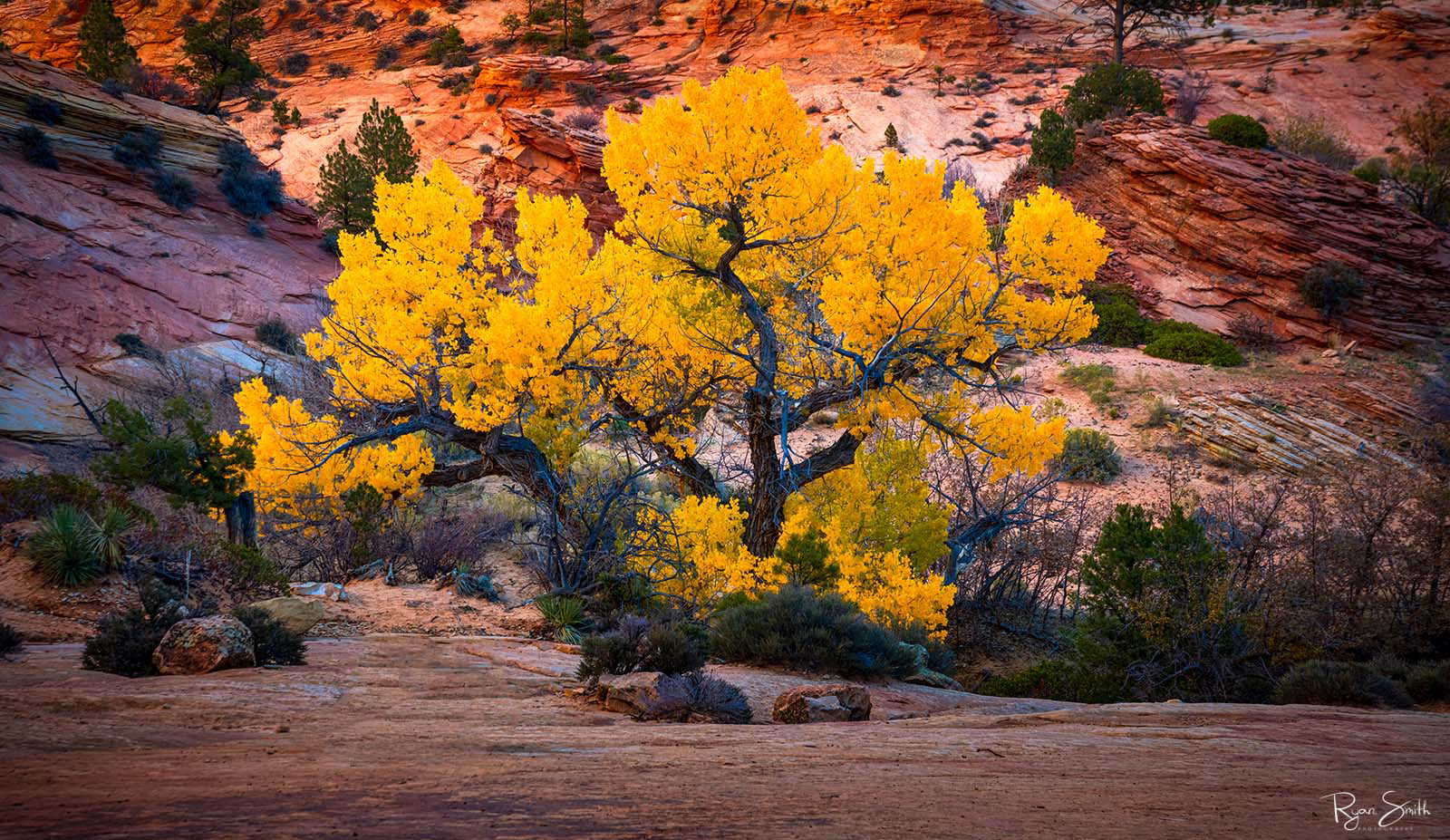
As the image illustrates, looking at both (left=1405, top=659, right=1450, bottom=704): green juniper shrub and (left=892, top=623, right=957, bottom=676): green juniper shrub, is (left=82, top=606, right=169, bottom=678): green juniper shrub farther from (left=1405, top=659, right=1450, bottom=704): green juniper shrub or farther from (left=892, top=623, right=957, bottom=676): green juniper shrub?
(left=1405, top=659, right=1450, bottom=704): green juniper shrub

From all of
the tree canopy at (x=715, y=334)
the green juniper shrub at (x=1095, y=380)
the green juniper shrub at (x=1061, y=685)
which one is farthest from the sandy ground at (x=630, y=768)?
the green juniper shrub at (x=1095, y=380)

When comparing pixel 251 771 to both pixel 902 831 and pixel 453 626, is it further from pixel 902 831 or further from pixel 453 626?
pixel 453 626

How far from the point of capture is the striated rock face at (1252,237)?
25297mm

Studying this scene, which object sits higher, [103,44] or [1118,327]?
[103,44]

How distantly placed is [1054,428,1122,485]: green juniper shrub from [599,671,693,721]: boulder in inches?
619

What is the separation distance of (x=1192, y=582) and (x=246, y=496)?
12.2 meters

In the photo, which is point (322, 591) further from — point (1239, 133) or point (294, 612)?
point (1239, 133)

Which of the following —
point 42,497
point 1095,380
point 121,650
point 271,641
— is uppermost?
point 121,650

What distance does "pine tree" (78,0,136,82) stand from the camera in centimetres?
3778

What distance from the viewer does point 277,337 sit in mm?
26016

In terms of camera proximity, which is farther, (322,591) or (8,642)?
(322,591)

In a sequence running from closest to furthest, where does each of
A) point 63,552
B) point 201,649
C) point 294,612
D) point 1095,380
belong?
point 201,649 → point 294,612 → point 63,552 → point 1095,380

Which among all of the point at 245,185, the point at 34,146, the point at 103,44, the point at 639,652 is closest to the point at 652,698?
the point at 639,652

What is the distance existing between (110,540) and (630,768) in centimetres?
808
